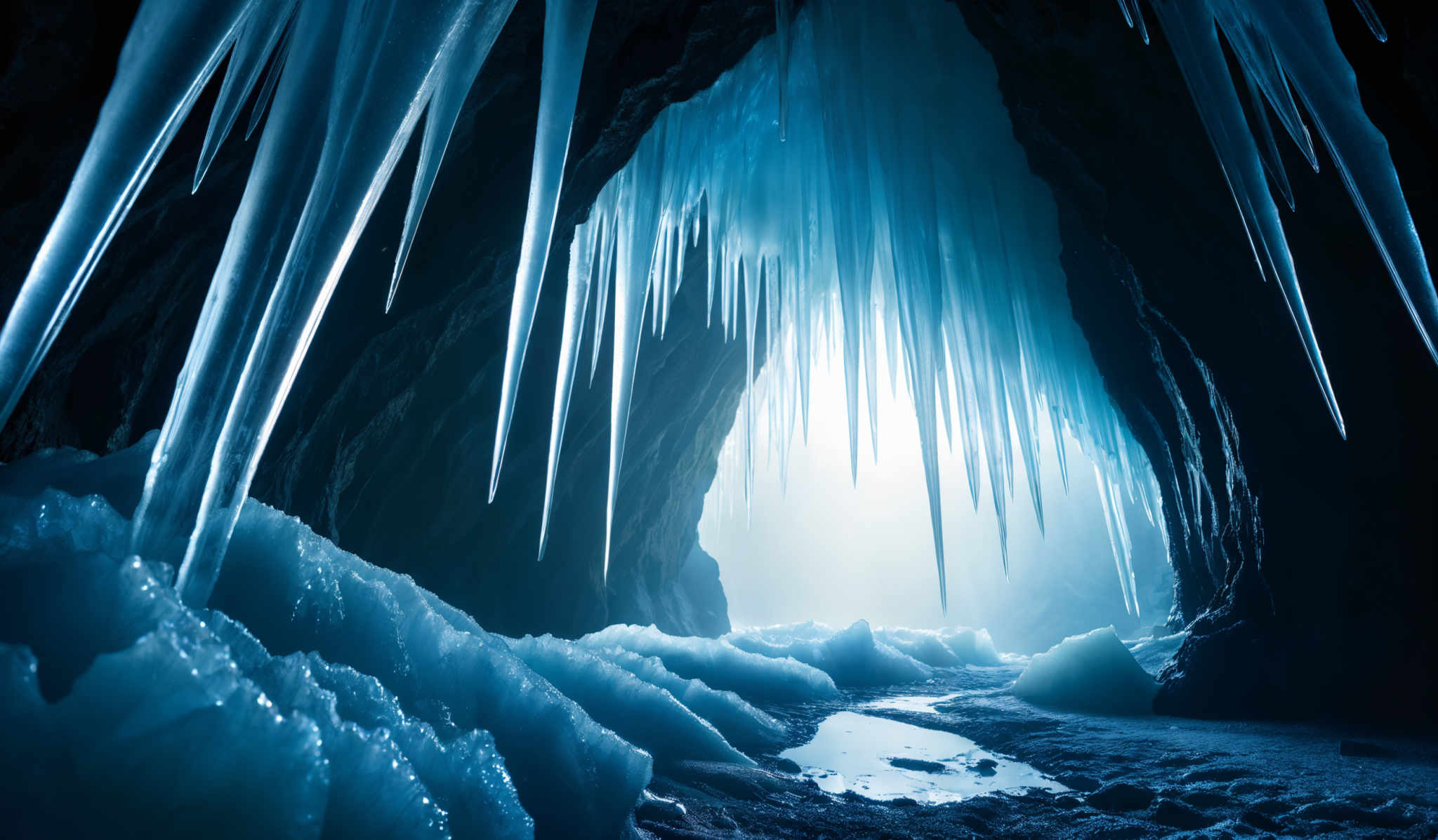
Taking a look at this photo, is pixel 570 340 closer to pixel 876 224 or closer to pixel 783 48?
pixel 783 48

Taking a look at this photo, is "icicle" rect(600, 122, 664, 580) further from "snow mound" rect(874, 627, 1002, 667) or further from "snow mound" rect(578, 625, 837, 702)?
"snow mound" rect(874, 627, 1002, 667)

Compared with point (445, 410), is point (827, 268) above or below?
above

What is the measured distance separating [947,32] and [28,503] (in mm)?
6214

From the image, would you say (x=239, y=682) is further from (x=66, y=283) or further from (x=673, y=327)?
(x=673, y=327)

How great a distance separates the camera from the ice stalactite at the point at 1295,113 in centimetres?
189

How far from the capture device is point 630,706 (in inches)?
119

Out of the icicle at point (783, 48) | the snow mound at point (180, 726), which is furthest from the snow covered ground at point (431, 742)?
the icicle at point (783, 48)

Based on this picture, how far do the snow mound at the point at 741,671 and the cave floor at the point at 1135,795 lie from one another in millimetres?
1526

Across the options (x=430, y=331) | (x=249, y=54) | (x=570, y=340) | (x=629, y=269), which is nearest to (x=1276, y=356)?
(x=629, y=269)

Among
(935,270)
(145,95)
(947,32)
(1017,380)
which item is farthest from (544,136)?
(1017,380)

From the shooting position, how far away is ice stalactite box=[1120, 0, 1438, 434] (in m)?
1.89

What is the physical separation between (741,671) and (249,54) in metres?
4.99

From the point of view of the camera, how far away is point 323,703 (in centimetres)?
126

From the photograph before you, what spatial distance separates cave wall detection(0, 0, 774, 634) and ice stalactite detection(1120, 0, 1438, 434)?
9.40 feet
